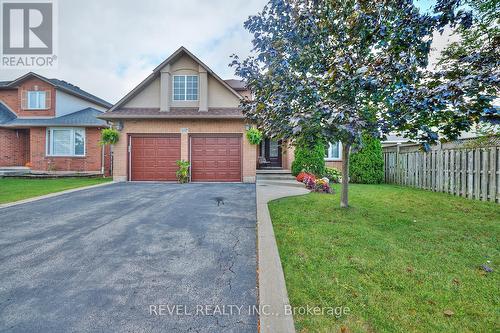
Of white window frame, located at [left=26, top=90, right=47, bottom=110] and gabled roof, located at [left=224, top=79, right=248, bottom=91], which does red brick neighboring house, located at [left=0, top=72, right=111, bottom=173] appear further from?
gabled roof, located at [left=224, top=79, right=248, bottom=91]

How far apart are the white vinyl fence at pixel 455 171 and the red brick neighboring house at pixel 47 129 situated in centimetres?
1688

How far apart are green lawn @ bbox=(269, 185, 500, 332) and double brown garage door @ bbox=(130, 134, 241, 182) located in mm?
6873

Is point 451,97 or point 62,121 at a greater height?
point 62,121

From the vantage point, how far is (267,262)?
299 cm

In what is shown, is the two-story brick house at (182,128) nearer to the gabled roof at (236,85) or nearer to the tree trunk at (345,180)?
the gabled roof at (236,85)

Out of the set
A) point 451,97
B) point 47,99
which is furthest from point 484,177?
point 47,99

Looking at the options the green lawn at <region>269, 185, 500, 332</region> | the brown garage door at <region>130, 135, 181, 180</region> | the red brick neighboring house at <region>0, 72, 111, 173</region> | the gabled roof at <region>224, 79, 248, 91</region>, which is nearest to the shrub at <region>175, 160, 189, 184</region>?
the brown garage door at <region>130, 135, 181, 180</region>

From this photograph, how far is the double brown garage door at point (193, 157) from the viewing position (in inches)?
473

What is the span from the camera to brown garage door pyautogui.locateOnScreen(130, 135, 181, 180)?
39.5ft

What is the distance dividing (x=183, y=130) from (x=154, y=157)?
81.2 inches

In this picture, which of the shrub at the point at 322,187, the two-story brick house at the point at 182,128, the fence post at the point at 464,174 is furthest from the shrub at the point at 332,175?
the fence post at the point at 464,174

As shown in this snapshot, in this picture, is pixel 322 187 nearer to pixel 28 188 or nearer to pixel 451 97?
pixel 451 97

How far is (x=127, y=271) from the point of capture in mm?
2949

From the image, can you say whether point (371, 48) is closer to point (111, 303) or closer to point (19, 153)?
point (111, 303)
